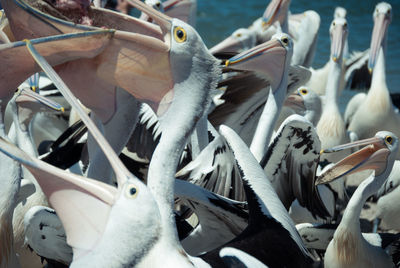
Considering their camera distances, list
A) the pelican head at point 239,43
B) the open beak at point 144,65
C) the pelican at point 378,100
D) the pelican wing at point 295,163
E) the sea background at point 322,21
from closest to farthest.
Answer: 1. the open beak at point 144,65
2. the pelican wing at point 295,163
3. the pelican at point 378,100
4. the pelican head at point 239,43
5. the sea background at point 322,21

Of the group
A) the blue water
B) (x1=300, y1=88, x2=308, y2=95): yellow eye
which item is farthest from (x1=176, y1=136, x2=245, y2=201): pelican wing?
the blue water

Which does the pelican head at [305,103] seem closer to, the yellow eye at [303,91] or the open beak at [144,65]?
the yellow eye at [303,91]

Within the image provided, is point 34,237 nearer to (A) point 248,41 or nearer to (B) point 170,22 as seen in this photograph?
(B) point 170,22

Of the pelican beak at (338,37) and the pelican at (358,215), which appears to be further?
the pelican beak at (338,37)

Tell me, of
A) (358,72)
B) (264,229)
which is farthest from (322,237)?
(358,72)

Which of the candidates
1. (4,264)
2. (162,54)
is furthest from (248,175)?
(4,264)

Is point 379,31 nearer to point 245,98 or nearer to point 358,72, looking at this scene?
point 358,72

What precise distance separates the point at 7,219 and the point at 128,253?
0.71 meters

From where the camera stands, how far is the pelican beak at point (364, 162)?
11.8ft

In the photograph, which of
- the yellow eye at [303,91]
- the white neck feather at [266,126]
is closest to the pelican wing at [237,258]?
the white neck feather at [266,126]

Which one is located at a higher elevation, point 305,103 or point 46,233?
point 305,103

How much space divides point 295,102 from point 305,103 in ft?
0.27

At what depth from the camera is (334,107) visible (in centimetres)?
541

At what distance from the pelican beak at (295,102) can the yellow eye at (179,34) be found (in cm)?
254
